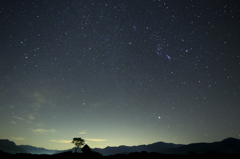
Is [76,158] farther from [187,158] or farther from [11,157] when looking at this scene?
[187,158]

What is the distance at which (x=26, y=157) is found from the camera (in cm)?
1678

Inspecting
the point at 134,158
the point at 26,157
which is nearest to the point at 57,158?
the point at 26,157

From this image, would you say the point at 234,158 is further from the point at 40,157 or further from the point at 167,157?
the point at 40,157

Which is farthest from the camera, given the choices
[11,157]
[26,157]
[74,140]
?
[74,140]

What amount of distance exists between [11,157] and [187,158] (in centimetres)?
2233

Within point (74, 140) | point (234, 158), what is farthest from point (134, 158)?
point (74, 140)

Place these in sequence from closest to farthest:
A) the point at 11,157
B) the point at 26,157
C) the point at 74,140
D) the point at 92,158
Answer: the point at 11,157 → the point at 26,157 → the point at 92,158 → the point at 74,140

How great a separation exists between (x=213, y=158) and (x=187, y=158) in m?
3.55

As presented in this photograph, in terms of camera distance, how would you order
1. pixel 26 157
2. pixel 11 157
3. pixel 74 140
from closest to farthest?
pixel 11 157
pixel 26 157
pixel 74 140

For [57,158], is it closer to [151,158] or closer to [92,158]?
[92,158]

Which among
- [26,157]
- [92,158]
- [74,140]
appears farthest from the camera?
[74,140]

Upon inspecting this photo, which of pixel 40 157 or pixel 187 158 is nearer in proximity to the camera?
pixel 40 157

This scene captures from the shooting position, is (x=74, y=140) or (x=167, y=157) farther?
(x=74, y=140)

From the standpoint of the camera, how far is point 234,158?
59.6ft
